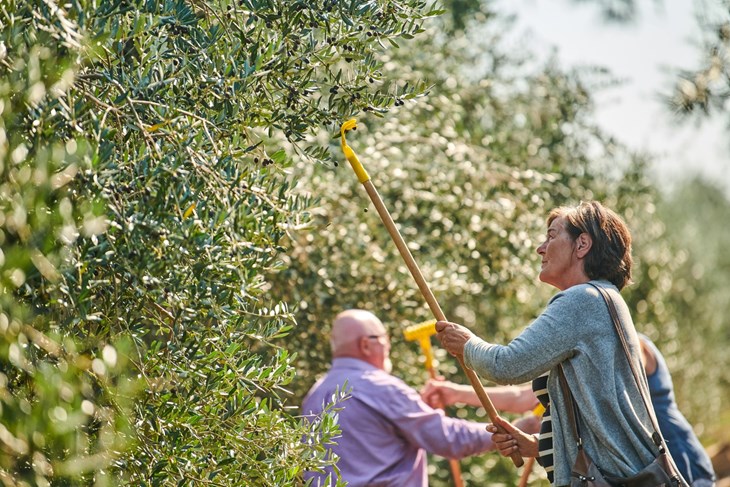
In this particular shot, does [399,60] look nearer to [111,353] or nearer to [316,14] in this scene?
[316,14]

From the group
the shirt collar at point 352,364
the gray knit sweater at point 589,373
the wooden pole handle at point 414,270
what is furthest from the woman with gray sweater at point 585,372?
the shirt collar at point 352,364

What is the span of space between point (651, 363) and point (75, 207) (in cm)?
351

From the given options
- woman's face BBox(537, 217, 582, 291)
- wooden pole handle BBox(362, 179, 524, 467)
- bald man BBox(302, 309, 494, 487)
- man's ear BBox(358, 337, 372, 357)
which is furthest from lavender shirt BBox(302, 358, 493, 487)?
woman's face BBox(537, 217, 582, 291)

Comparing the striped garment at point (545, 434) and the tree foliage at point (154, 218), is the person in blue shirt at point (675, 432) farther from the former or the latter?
the tree foliage at point (154, 218)

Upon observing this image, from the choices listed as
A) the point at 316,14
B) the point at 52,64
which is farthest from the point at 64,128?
the point at 316,14

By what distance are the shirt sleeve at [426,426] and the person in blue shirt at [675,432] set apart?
3.02 ft

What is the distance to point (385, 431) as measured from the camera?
5.45 meters

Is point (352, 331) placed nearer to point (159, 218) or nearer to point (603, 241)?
point (603, 241)

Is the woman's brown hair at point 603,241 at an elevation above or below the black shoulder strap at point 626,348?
above

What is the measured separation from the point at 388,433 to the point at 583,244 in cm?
193

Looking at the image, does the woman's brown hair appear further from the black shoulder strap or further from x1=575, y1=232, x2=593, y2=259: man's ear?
the black shoulder strap

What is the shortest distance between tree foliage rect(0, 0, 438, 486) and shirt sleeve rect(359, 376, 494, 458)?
151cm

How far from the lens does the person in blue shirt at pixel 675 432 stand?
5328 mm

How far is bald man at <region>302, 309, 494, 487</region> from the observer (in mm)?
5324
